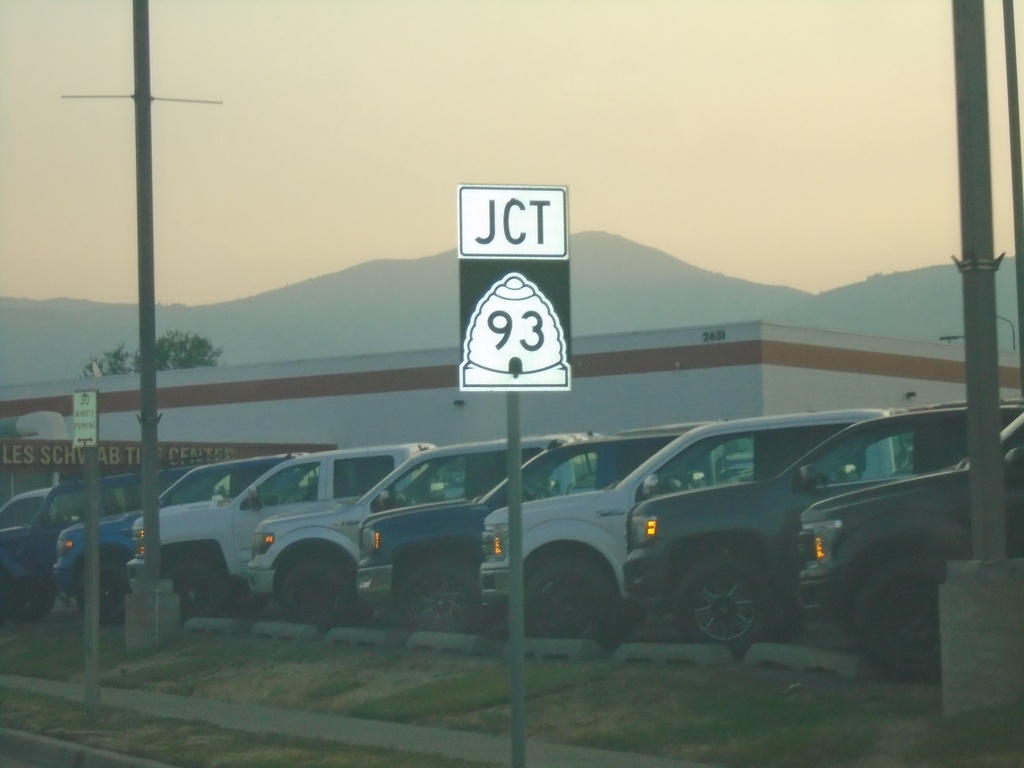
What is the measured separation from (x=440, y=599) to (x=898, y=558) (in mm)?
6289

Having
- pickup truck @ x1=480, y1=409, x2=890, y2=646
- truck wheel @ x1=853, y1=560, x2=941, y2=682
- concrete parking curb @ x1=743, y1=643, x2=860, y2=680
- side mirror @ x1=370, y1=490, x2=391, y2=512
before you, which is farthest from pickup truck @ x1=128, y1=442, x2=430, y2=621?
truck wheel @ x1=853, y1=560, x2=941, y2=682

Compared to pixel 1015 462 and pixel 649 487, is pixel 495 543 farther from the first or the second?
pixel 1015 462

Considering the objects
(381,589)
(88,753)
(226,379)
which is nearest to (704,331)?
(226,379)

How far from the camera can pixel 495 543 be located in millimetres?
15195

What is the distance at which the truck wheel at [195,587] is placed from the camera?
20953mm

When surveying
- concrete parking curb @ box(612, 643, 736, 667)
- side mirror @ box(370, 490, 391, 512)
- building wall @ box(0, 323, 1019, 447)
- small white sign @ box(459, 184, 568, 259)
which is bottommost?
concrete parking curb @ box(612, 643, 736, 667)

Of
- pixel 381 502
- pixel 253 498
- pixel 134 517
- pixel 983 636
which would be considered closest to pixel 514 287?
pixel 983 636

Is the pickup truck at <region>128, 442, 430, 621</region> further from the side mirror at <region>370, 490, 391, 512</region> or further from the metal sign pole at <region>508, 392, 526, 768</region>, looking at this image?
the metal sign pole at <region>508, 392, 526, 768</region>

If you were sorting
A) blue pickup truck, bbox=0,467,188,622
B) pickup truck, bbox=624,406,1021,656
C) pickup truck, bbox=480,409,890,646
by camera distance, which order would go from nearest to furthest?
pickup truck, bbox=624,406,1021,656 → pickup truck, bbox=480,409,890,646 → blue pickup truck, bbox=0,467,188,622

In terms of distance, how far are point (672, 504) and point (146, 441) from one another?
787cm

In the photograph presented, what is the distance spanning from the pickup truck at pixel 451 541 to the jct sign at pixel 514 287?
→ 7.92m

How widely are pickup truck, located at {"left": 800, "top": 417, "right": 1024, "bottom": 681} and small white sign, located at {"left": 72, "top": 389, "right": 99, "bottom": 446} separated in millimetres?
6206

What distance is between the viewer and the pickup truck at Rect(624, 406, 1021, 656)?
1307 cm

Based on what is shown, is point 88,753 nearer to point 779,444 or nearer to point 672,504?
point 672,504
